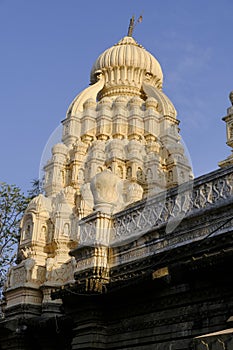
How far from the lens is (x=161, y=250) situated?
1049 centimetres

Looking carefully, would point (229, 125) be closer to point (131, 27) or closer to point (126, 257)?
point (126, 257)

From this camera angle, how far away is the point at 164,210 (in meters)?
10.9

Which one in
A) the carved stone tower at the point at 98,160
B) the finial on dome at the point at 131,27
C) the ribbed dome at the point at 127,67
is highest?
the finial on dome at the point at 131,27

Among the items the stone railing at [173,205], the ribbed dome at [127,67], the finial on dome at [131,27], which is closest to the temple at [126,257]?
the stone railing at [173,205]

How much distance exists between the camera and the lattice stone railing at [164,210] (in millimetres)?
9812

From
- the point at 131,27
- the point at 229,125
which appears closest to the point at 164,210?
the point at 229,125

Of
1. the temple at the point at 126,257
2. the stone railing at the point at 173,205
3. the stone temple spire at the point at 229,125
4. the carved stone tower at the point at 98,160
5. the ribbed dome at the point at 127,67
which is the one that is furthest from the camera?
the ribbed dome at the point at 127,67

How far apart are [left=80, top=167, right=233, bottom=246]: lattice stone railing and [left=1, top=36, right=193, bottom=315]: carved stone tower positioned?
10.9 ft

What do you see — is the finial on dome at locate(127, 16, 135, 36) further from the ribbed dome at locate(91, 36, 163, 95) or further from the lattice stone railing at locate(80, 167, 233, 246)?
the lattice stone railing at locate(80, 167, 233, 246)

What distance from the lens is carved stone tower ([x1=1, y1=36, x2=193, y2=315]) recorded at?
18.5 meters

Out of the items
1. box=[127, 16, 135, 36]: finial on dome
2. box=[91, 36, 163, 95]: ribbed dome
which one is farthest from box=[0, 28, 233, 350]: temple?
box=[127, 16, 135, 36]: finial on dome

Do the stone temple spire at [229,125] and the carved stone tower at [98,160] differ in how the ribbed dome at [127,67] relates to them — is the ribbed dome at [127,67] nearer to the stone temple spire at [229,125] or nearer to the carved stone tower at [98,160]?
the carved stone tower at [98,160]

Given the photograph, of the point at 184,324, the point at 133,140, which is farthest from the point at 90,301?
the point at 133,140

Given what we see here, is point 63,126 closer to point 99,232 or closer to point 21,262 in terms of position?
point 21,262
